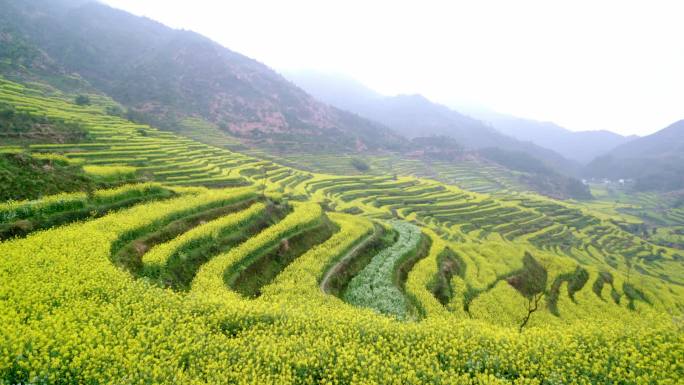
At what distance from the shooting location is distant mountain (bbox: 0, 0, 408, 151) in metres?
96.9

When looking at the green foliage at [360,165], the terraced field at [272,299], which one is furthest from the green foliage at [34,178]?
the green foliage at [360,165]

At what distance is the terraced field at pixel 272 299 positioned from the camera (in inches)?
380

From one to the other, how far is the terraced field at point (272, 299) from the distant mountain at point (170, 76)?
58.2 meters

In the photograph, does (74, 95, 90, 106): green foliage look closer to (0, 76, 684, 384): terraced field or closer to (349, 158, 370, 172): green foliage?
(0, 76, 684, 384): terraced field

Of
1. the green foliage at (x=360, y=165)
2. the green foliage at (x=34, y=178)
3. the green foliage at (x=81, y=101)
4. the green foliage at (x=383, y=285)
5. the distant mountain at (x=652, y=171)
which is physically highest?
Result: the distant mountain at (x=652, y=171)

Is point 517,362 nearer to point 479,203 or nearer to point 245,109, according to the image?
point 479,203

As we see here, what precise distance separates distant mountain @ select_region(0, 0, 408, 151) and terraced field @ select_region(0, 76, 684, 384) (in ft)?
191

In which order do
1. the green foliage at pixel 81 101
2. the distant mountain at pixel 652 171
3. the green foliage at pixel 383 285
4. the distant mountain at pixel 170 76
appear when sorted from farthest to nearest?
the distant mountain at pixel 652 171, the distant mountain at pixel 170 76, the green foliage at pixel 81 101, the green foliage at pixel 383 285

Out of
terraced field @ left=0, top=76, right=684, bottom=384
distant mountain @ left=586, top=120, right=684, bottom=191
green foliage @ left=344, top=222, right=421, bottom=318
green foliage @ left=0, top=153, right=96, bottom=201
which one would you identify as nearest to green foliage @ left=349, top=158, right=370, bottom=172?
terraced field @ left=0, top=76, right=684, bottom=384

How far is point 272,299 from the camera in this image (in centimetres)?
1770

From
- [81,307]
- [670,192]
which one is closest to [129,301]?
[81,307]

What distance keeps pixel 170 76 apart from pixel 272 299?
118916 mm

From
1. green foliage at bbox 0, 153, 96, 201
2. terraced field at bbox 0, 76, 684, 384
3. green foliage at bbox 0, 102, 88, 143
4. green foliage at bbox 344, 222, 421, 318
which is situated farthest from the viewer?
green foliage at bbox 0, 102, 88, 143

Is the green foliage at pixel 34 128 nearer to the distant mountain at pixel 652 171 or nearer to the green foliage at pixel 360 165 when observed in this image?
the green foliage at pixel 360 165
